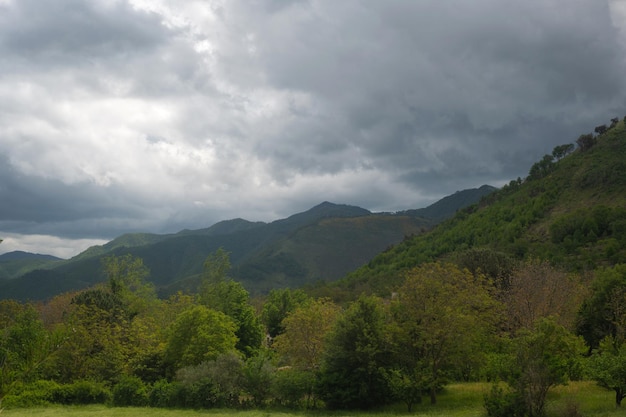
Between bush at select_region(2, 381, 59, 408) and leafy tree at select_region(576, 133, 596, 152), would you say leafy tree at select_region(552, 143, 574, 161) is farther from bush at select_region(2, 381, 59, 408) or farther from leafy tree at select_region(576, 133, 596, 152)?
bush at select_region(2, 381, 59, 408)

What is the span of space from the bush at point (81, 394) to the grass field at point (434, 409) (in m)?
1.88

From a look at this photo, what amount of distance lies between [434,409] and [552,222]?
94.6 meters

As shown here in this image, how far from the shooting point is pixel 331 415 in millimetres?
33438

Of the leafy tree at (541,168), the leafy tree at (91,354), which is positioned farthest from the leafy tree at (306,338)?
the leafy tree at (541,168)

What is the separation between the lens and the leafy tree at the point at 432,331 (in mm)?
34125

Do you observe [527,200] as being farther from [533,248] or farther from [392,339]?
[392,339]

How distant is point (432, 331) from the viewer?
3419 cm

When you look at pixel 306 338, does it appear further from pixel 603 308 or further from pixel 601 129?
pixel 601 129

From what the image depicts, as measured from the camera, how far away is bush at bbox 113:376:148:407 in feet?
129

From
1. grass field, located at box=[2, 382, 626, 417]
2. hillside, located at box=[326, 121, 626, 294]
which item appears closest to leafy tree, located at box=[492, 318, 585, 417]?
grass field, located at box=[2, 382, 626, 417]

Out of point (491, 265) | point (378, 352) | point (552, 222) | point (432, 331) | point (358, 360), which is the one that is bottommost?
point (358, 360)

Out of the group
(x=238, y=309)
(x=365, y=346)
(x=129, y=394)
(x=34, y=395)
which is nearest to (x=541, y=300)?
(x=365, y=346)

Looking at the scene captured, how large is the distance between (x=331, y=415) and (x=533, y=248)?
8298cm

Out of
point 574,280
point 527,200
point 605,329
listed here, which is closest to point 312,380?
point 605,329
